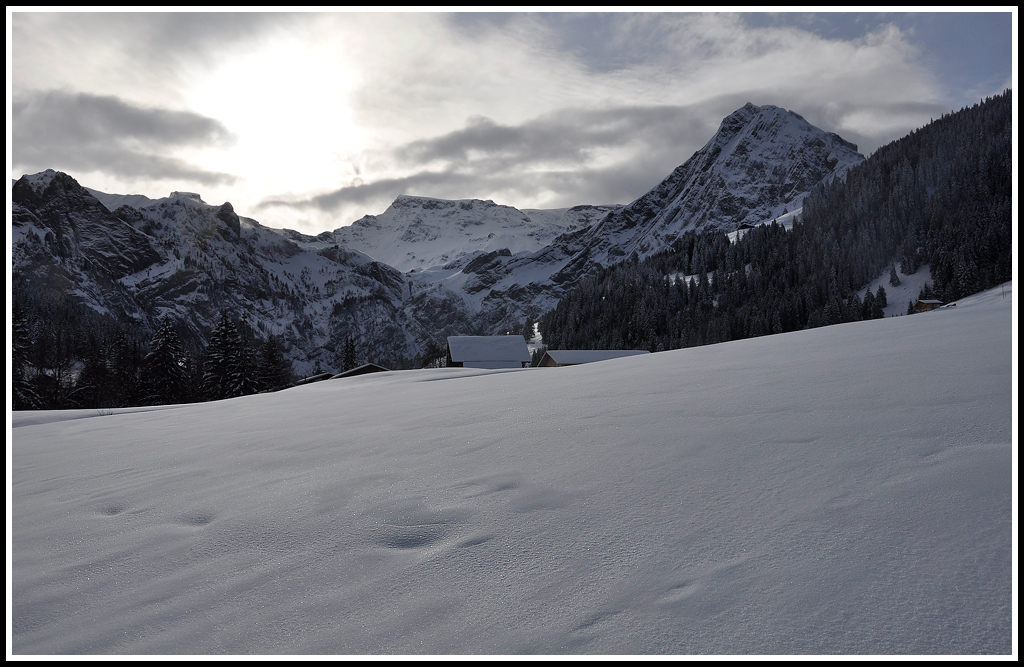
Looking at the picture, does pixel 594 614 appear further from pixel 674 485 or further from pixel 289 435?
pixel 289 435

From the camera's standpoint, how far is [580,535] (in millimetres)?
2453

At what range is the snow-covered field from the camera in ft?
6.09

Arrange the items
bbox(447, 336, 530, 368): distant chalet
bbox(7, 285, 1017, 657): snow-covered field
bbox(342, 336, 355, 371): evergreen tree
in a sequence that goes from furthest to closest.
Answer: bbox(342, 336, 355, 371): evergreen tree
bbox(447, 336, 530, 368): distant chalet
bbox(7, 285, 1017, 657): snow-covered field

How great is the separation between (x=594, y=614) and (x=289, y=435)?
170 inches

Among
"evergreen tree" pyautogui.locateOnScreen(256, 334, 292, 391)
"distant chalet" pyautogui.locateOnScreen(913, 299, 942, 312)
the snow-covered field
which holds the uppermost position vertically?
"distant chalet" pyautogui.locateOnScreen(913, 299, 942, 312)

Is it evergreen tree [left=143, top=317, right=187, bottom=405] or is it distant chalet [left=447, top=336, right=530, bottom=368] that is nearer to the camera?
evergreen tree [left=143, top=317, right=187, bottom=405]

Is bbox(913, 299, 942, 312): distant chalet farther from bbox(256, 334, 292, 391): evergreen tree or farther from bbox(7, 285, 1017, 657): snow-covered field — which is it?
bbox(7, 285, 1017, 657): snow-covered field

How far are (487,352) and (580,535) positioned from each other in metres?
56.4

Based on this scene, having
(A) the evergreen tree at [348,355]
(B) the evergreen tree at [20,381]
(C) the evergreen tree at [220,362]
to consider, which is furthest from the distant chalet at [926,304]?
(B) the evergreen tree at [20,381]

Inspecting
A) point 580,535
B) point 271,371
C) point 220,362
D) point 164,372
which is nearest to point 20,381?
point 164,372

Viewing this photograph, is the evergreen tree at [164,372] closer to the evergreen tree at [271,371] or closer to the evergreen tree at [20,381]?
the evergreen tree at [271,371]

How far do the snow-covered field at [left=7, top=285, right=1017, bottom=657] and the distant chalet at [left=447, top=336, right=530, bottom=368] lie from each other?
52.3 metres

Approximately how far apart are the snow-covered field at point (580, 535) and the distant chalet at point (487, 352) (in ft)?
172

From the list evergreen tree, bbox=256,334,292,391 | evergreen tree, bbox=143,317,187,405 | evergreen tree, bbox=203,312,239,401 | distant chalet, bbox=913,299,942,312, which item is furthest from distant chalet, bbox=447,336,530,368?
distant chalet, bbox=913,299,942,312
